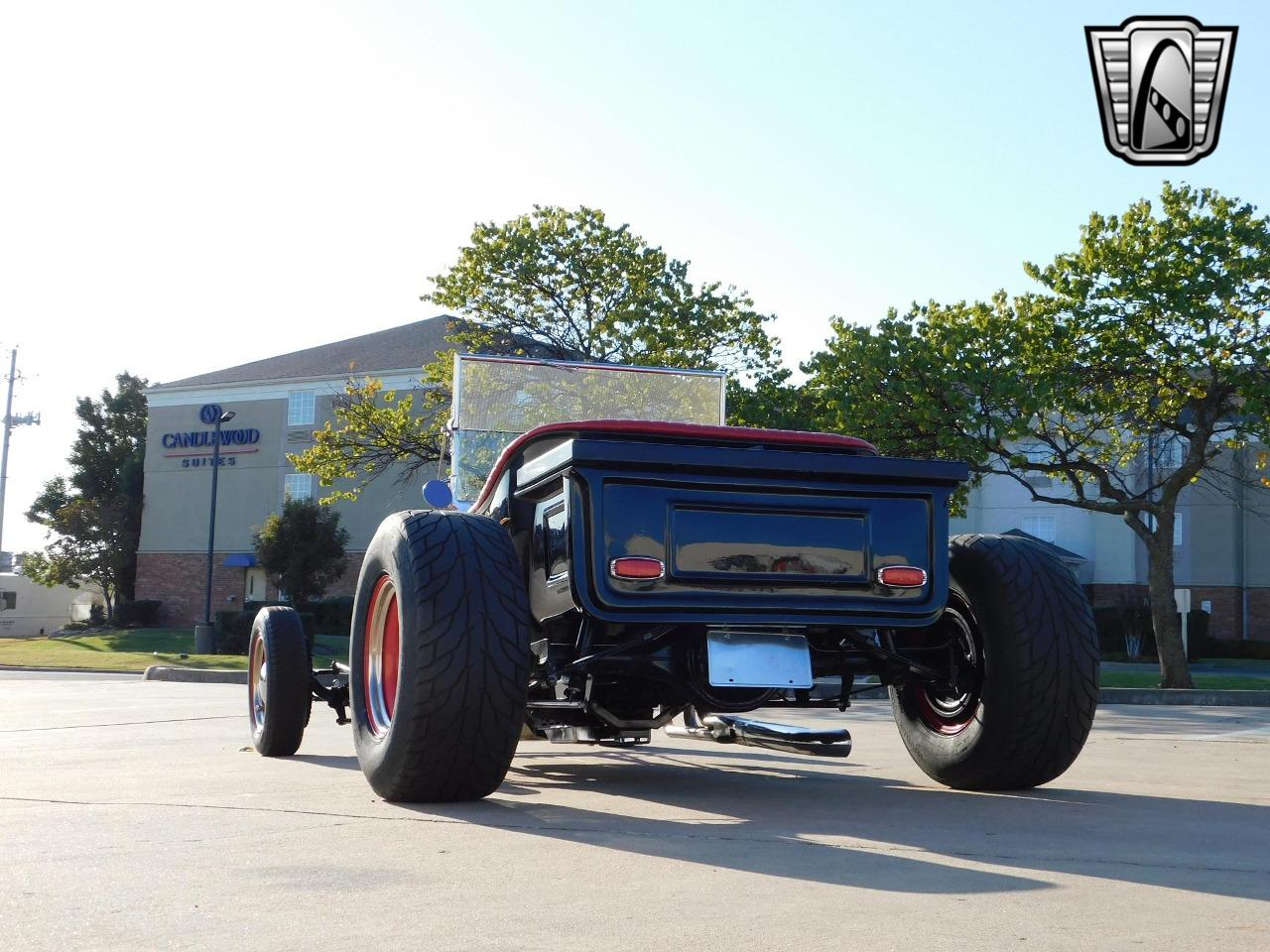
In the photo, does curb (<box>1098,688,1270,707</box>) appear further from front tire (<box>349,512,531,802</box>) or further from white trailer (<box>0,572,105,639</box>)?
white trailer (<box>0,572,105,639</box>)

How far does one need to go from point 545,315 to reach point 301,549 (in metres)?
15.8

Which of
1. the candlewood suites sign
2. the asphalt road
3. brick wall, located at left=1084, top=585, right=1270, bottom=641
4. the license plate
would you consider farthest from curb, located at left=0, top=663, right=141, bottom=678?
brick wall, located at left=1084, top=585, right=1270, bottom=641

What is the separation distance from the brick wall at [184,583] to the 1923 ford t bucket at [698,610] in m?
53.7

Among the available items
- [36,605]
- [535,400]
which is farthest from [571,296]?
[36,605]

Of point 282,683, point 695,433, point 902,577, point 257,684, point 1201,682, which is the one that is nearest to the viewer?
point 902,577

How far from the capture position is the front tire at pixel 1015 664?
5.61m

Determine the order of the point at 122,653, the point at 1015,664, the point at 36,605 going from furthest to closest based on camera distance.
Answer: the point at 36,605, the point at 122,653, the point at 1015,664

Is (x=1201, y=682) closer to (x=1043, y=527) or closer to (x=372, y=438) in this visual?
(x=372, y=438)

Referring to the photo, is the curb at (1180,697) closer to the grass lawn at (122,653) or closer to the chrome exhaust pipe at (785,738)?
the grass lawn at (122,653)

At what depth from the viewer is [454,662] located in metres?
4.93

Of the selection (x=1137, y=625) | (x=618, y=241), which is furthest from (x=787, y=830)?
(x=1137, y=625)

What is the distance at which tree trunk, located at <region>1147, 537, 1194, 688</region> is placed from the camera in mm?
21703

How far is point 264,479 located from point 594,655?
181ft

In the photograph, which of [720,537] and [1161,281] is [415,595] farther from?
[1161,281]
